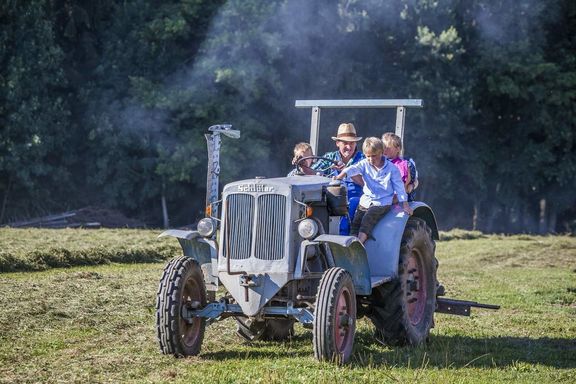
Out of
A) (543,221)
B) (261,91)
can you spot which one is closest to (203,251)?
(261,91)

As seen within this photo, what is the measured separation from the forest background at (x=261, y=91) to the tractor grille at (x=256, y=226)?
19.5 m

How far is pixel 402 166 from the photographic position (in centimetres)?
877

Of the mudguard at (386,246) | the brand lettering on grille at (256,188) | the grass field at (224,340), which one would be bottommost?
the grass field at (224,340)

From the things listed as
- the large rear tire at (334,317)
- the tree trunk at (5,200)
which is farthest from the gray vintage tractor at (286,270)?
the tree trunk at (5,200)

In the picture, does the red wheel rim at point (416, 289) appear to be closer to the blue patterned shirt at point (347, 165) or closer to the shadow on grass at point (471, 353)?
the shadow on grass at point (471, 353)

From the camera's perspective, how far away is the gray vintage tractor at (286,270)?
24.0 feet

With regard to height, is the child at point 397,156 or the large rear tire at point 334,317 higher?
the child at point 397,156

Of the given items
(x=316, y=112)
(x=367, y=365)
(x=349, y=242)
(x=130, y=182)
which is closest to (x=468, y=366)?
(x=367, y=365)

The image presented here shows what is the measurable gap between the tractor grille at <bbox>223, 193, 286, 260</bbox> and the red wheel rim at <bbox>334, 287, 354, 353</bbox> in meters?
0.58

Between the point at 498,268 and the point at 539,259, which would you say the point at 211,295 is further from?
the point at 539,259

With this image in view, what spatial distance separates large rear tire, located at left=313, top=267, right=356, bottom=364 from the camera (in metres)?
7.03

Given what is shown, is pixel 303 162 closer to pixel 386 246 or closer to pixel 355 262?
pixel 386 246

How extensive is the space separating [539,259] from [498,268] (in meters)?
1.66

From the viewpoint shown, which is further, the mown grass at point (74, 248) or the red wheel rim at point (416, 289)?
the mown grass at point (74, 248)
